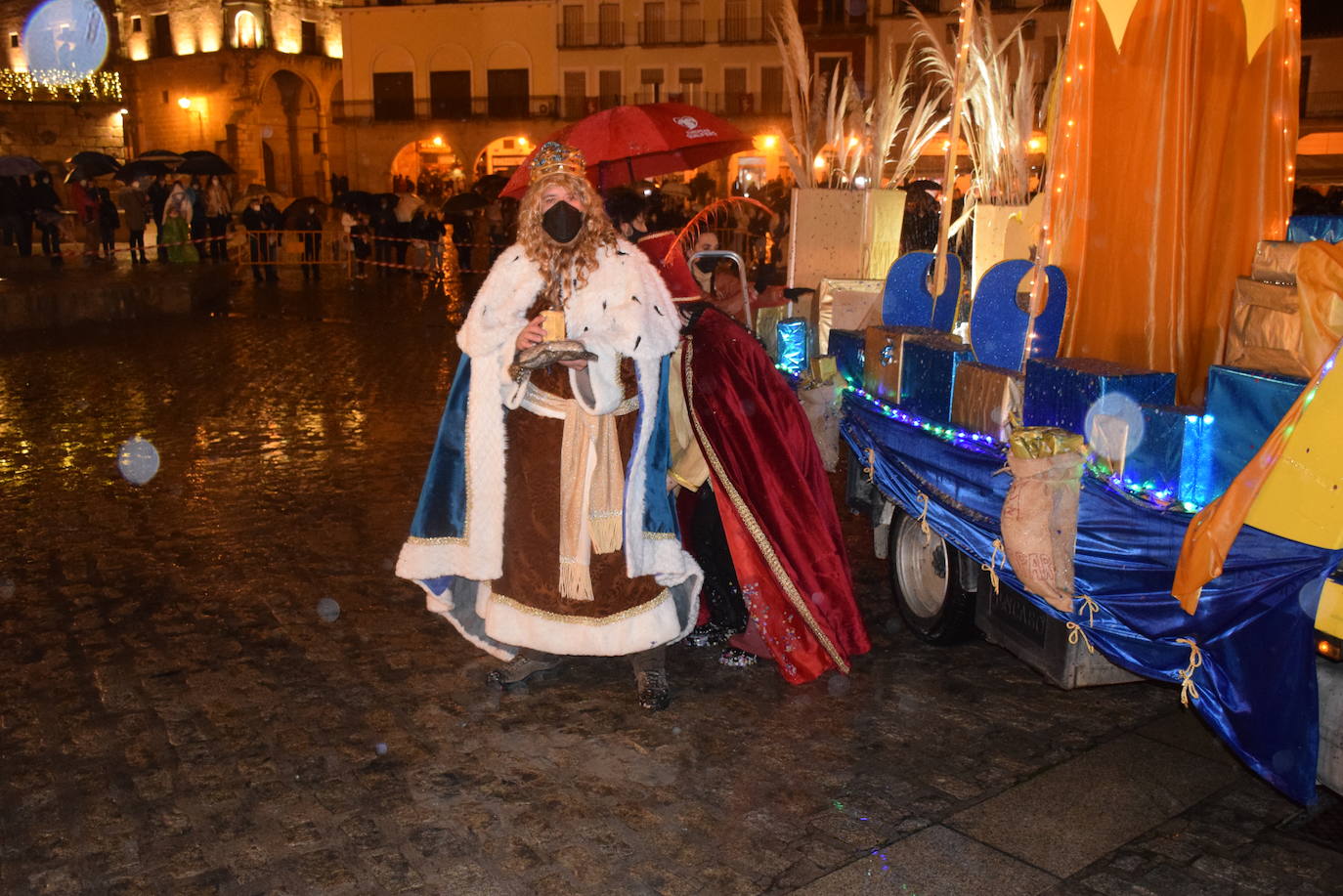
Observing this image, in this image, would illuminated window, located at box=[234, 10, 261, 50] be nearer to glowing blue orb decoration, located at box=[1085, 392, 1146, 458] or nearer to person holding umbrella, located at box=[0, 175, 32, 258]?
person holding umbrella, located at box=[0, 175, 32, 258]

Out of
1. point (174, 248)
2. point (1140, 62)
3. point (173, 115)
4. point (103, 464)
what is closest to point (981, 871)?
point (1140, 62)

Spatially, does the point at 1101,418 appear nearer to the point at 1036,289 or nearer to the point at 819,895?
the point at 1036,289

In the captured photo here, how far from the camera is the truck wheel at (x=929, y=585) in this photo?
472 cm

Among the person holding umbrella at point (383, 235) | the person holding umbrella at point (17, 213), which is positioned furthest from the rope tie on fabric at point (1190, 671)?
the person holding umbrella at point (383, 235)

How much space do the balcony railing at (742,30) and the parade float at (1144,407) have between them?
142 feet

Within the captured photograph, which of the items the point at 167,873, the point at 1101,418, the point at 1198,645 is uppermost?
the point at 1101,418

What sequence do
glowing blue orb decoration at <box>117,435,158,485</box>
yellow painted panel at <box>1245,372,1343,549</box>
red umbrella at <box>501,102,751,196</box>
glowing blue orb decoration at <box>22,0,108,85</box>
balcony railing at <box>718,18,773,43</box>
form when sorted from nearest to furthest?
Answer: yellow painted panel at <box>1245,372,1343,549</box> < red umbrella at <box>501,102,751,196</box> < glowing blue orb decoration at <box>117,435,158,485</box> < balcony railing at <box>718,18,773,43</box> < glowing blue orb decoration at <box>22,0,108,85</box>

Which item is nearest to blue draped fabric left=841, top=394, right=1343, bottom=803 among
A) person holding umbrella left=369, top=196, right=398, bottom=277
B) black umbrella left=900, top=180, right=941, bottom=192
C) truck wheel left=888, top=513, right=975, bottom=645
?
truck wheel left=888, top=513, right=975, bottom=645

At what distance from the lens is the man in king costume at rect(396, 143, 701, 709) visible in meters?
4.22

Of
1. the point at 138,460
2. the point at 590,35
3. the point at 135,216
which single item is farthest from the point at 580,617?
the point at 590,35

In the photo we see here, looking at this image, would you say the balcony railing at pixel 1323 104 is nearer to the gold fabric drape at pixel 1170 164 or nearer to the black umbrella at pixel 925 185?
the black umbrella at pixel 925 185

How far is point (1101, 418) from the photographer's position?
3.63 metres

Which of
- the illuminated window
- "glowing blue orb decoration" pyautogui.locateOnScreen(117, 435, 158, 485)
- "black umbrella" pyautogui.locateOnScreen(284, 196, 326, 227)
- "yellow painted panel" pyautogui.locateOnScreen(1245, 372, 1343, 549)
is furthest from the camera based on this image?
the illuminated window

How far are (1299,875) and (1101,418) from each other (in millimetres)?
1333
